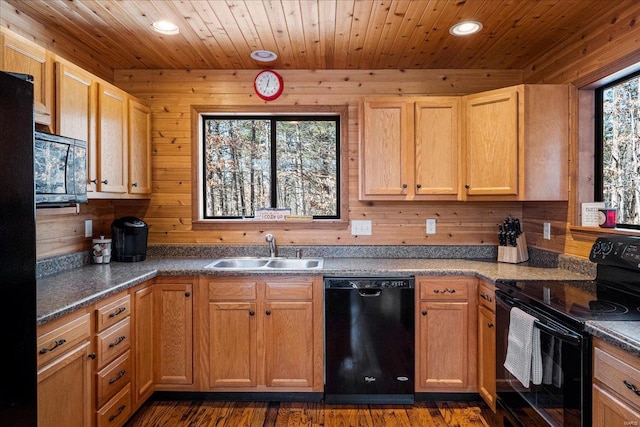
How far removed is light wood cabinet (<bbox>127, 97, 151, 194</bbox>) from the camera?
2850 millimetres

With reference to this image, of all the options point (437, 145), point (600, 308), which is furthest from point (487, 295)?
point (437, 145)

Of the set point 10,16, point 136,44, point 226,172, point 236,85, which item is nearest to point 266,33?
point 236,85

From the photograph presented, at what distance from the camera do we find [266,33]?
8.43 feet

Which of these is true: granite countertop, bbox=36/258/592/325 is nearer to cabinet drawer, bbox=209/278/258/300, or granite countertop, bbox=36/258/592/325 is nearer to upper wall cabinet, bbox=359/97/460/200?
cabinet drawer, bbox=209/278/258/300

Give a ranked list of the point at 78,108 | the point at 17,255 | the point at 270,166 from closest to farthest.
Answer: the point at 17,255
the point at 78,108
the point at 270,166

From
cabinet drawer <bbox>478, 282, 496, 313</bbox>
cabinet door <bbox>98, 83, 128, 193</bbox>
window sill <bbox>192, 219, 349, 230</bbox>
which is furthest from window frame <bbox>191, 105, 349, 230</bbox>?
Answer: cabinet drawer <bbox>478, 282, 496, 313</bbox>

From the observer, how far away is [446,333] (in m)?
2.60

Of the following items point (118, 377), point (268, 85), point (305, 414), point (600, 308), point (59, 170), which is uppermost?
point (268, 85)

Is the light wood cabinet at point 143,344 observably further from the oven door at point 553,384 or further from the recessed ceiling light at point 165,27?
the oven door at point 553,384

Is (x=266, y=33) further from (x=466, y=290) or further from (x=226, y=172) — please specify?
(x=466, y=290)

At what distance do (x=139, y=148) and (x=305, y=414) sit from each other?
7.54ft

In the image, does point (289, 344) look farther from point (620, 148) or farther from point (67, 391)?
point (620, 148)

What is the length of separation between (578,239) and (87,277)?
3147 mm

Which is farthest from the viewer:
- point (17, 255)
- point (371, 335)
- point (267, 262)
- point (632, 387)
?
point (267, 262)
